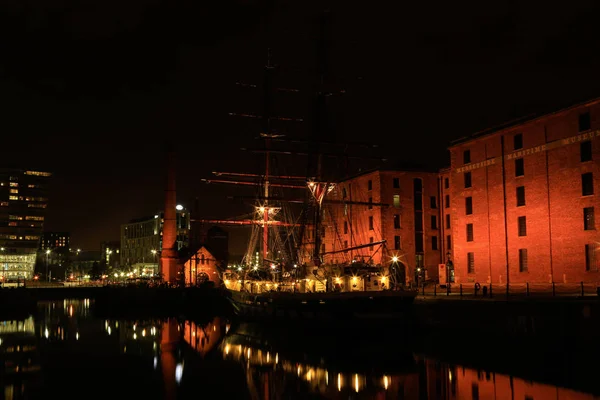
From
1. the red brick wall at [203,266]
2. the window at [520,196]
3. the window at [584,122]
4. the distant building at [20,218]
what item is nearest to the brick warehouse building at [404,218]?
the window at [520,196]

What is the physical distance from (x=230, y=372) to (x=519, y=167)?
96.6 ft

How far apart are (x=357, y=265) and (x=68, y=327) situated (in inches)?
942

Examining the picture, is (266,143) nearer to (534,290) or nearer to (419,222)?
(419,222)

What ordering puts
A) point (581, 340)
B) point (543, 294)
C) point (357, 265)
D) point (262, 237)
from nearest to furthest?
point (581, 340) → point (543, 294) → point (357, 265) → point (262, 237)

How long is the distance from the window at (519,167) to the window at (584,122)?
222 inches

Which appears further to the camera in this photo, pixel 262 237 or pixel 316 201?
pixel 262 237

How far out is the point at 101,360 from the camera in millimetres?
32156

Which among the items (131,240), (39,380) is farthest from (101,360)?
(131,240)

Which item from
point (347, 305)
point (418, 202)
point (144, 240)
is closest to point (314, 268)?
point (347, 305)

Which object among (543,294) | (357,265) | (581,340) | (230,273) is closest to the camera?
(581,340)

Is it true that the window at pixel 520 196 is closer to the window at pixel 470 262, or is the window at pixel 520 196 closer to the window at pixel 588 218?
the window at pixel 588 218

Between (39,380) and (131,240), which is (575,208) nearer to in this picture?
(39,380)

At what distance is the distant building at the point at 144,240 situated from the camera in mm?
158750

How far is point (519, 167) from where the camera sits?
4825 centimetres
